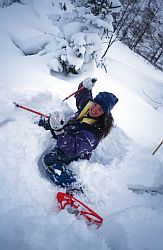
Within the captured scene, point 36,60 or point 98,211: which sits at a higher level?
point 36,60

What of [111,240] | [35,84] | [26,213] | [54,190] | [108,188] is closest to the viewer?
[26,213]

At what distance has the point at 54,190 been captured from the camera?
3291 mm

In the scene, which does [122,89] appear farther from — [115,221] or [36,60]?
[115,221]

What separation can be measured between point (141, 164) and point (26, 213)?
273 centimetres

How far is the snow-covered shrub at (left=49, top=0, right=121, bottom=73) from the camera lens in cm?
566

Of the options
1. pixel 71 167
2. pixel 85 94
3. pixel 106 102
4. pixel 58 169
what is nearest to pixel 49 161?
pixel 58 169

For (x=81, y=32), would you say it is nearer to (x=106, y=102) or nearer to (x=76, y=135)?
(x=106, y=102)

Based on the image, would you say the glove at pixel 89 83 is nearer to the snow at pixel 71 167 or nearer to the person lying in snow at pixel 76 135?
the snow at pixel 71 167

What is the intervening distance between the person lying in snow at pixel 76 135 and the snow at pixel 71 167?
24 cm

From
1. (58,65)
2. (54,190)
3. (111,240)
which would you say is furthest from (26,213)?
(58,65)

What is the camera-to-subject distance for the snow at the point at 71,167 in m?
2.36

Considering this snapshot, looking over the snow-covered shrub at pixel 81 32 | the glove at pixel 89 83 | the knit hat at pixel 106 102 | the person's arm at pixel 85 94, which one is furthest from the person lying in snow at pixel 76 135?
the snow-covered shrub at pixel 81 32

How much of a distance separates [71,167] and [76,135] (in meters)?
0.90

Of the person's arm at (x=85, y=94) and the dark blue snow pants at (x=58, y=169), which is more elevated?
the person's arm at (x=85, y=94)
